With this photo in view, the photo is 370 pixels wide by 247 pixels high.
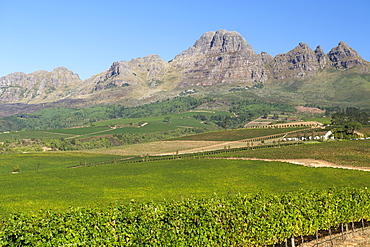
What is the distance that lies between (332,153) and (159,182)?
6804 cm

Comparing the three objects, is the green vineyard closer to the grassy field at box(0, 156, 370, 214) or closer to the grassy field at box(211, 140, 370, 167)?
the grassy field at box(0, 156, 370, 214)

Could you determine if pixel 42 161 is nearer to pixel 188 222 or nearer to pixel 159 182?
pixel 159 182

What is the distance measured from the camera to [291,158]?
12588 cm

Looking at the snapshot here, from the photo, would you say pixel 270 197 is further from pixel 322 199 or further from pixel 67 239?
pixel 67 239

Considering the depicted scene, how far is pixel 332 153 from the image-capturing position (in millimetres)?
128625

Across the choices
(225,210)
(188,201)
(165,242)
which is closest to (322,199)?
(225,210)

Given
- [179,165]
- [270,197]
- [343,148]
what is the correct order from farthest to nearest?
[343,148] → [179,165] → [270,197]

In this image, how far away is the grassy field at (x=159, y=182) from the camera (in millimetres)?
72375

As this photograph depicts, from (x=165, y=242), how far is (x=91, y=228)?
21.1 ft

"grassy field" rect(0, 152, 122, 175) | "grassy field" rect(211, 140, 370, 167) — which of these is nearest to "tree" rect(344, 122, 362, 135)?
"grassy field" rect(211, 140, 370, 167)

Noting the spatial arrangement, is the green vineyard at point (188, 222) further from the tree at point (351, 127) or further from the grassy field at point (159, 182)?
the tree at point (351, 127)

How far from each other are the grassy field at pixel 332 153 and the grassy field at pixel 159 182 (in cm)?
1558

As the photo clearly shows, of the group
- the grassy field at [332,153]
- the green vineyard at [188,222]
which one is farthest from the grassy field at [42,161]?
the green vineyard at [188,222]

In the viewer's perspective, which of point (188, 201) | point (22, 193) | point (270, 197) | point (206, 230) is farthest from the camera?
point (22, 193)
